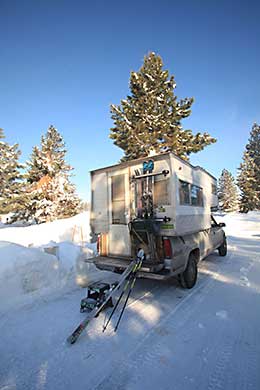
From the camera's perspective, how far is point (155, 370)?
2.37 metres

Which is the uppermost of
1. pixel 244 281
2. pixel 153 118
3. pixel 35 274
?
pixel 153 118

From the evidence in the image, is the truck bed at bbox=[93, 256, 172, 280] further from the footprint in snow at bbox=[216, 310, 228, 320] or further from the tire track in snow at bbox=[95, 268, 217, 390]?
the footprint in snow at bbox=[216, 310, 228, 320]

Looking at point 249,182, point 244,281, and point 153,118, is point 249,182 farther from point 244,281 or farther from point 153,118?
point 244,281

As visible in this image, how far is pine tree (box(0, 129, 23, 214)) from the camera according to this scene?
1982cm

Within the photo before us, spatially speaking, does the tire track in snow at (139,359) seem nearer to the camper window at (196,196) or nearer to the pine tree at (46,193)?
the camper window at (196,196)

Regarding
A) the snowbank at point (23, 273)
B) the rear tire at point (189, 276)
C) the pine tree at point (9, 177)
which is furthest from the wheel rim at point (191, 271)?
the pine tree at point (9, 177)

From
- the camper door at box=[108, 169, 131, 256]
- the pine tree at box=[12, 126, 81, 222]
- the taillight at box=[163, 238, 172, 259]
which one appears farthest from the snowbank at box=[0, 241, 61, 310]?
the pine tree at box=[12, 126, 81, 222]

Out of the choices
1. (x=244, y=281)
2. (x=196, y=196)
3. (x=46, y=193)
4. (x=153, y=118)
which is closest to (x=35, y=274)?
(x=196, y=196)

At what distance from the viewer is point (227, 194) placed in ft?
137

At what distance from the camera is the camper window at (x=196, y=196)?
18.0 ft

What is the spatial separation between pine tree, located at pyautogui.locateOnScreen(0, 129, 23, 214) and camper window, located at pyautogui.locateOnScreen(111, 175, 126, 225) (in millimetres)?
17380

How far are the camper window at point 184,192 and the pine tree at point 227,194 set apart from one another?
39626 mm

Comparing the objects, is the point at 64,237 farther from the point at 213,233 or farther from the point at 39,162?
the point at 39,162

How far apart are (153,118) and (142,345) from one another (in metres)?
14.0
